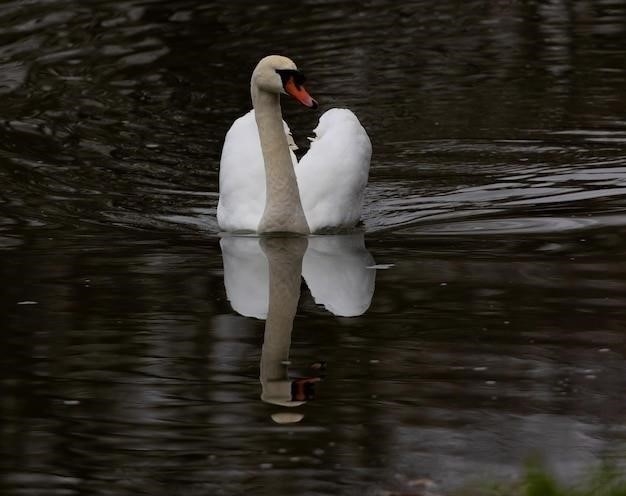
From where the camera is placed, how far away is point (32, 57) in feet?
54.8

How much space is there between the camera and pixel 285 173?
9938 millimetres

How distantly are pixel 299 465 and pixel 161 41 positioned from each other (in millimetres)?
12200

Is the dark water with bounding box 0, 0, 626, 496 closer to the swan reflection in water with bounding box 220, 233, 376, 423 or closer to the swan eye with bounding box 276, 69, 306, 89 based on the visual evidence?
the swan reflection in water with bounding box 220, 233, 376, 423

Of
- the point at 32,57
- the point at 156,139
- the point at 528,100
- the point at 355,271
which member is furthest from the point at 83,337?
the point at 32,57

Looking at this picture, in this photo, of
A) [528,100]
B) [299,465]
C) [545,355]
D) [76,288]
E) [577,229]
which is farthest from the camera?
[528,100]

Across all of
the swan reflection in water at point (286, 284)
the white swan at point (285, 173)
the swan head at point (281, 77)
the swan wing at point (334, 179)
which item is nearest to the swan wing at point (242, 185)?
the white swan at point (285, 173)

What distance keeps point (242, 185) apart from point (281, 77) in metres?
0.81

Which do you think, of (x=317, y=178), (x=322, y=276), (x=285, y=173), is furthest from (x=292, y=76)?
(x=322, y=276)

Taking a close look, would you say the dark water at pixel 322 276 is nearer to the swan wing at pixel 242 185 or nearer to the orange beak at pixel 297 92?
the swan wing at pixel 242 185

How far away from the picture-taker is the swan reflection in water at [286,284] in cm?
677

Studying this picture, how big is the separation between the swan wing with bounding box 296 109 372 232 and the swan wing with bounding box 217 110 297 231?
0.27m

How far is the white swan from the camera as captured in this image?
989cm

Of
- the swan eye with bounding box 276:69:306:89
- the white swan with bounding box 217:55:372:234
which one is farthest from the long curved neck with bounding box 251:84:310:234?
the swan eye with bounding box 276:69:306:89

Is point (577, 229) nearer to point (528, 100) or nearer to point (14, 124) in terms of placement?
point (528, 100)
